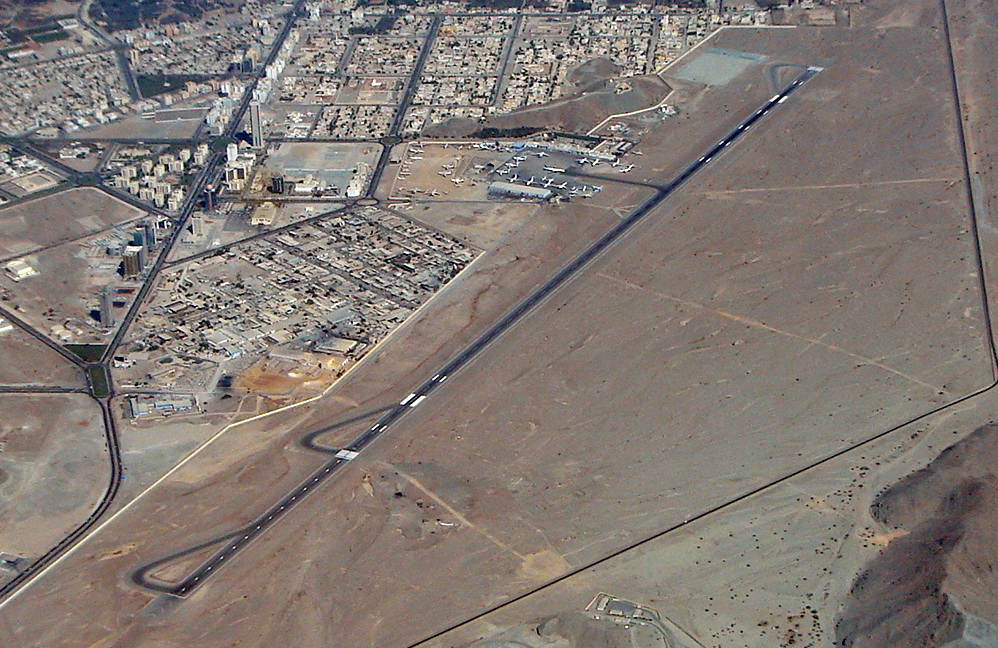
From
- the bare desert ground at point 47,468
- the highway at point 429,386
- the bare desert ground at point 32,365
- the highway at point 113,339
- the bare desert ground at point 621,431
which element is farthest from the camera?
the bare desert ground at point 32,365

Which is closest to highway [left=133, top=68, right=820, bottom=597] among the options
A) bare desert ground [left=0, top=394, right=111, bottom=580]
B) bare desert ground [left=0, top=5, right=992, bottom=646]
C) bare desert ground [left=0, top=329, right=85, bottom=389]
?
bare desert ground [left=0, top=5, right=992, bottom=646]

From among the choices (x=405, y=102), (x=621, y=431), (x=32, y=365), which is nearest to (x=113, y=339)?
(x=32, y=365)

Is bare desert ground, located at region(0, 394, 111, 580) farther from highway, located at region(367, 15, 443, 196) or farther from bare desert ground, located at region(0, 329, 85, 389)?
highway, located at region(367, 15, 443, 196)

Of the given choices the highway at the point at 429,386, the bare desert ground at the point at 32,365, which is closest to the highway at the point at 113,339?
the bare desert ground at the point at 32,365

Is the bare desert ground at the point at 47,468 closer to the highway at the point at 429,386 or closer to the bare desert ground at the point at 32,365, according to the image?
the bare desert ground at the point at 32,365

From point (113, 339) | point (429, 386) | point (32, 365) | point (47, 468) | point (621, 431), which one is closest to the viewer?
point (47, 468)

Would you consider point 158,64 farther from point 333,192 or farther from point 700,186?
point 700,186

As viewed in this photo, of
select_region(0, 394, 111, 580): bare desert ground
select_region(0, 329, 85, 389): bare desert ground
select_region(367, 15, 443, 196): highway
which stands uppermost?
select_region(367, 15, 443, 196): highway

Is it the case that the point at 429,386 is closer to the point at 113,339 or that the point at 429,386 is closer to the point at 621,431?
the point at 621,431
